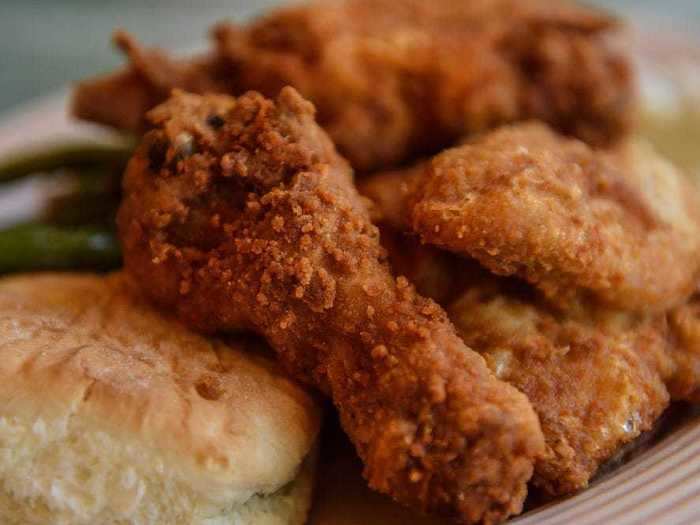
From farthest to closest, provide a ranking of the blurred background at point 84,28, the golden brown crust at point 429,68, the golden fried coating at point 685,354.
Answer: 1. the blurred background at point 84,28
2. the golden brown crust at point 429,68
3. the golden fried coating at point 685,354

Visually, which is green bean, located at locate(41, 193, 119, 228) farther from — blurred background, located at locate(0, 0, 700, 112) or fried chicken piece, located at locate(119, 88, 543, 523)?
blurred background, located at locate(0, 0, 700, 112)

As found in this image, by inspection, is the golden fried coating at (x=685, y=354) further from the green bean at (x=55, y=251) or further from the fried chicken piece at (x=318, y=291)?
the green bean at (x=55, y=251)

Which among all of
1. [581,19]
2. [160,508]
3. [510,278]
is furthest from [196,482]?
[581,19]

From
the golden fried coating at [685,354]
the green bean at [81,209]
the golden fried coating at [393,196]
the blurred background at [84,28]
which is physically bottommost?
the blurred background at [84,28]

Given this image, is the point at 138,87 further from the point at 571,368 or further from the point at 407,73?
the point at 571,368

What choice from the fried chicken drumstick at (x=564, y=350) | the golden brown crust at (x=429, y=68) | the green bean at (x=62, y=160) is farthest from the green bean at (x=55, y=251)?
the fried chicken drumstick at (x=564, y=350)

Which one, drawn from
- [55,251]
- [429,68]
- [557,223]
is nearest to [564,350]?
[557,223]
